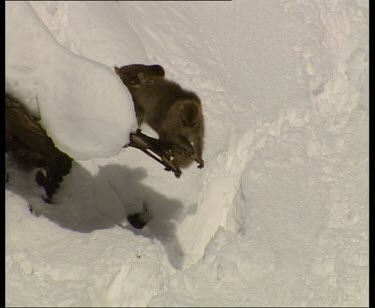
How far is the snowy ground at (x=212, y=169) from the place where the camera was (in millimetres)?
2408

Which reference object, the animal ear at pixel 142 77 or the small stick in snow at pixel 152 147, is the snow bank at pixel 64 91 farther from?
the animal ear at pixel 142 77

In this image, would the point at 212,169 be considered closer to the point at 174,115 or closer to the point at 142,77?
the point at 174,115

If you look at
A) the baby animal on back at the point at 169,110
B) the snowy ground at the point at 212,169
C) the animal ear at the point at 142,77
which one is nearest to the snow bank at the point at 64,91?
the snowy ground at the point at 212,169

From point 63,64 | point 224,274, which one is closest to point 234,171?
point 224,274

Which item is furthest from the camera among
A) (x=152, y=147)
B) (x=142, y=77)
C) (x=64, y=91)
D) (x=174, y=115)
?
(x=142, y=77)

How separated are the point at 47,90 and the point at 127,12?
227 cm

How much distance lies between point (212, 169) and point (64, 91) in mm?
1159

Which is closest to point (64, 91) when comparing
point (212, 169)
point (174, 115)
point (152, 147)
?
point (152, 147)

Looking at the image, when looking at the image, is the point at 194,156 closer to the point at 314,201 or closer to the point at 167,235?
the point at 167,235

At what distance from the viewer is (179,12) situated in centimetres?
462

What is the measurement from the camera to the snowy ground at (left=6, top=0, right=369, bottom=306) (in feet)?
7.90

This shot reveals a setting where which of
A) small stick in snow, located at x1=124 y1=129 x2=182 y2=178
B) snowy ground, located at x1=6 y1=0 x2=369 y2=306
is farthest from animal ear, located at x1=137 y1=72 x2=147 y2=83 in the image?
small stick in snow, located at x1=124 y1=129 x2=182 y2=178

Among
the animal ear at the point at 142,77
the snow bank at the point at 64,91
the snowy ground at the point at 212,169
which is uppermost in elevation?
the snow bank at the point at 64,91

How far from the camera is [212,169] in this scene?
10.9 ft
